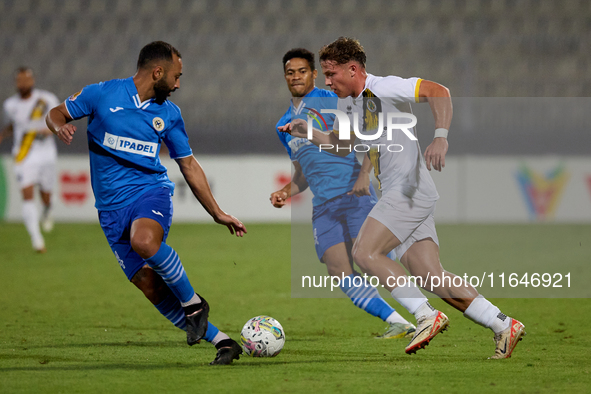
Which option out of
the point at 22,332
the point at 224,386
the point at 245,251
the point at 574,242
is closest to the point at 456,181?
the point at 574,242

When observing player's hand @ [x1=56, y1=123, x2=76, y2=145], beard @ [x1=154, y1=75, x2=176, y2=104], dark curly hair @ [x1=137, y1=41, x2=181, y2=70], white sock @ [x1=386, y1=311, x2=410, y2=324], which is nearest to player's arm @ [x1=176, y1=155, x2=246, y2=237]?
beard @ [x1=154, y1=75, x2=176, y2=104]

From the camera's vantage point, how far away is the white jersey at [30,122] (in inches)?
428

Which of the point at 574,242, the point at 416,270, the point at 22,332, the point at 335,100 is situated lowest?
the point at 574,242

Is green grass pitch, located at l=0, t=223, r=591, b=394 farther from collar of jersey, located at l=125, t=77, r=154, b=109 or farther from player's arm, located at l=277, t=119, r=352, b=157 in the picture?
collar of jersey, located at l=125, t=77, r=154, b=109

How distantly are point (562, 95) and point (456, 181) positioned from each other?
342 cm

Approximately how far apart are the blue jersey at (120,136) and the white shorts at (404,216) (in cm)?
140

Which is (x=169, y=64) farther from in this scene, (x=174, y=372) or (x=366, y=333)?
(x=366, y=333)

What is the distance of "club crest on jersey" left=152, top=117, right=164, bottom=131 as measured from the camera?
4.44 metres

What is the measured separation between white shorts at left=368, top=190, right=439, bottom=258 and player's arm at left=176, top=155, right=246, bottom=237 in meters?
0.83

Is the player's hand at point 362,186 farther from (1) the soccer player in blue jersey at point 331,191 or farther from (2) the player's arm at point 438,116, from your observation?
(2) the player's arm at point 438,116

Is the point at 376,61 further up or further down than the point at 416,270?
further up

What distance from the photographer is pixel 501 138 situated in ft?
47.5

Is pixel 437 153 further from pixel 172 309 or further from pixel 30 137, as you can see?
pixel 30 137

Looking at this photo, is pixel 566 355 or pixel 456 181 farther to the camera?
pixel 456 181
